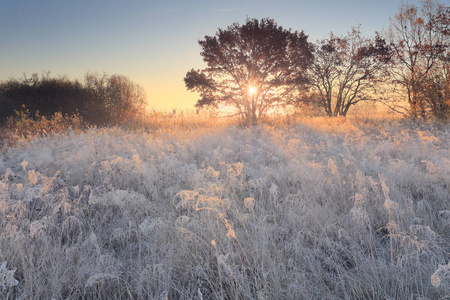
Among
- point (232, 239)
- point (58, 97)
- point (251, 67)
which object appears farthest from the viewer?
point (58, 97)

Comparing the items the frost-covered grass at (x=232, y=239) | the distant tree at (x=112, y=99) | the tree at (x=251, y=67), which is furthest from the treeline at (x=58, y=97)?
the frost-covered grass at (x=232, y=239)

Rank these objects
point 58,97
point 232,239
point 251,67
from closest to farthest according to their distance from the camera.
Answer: point 232,239 < point 251,67 < point 58,97

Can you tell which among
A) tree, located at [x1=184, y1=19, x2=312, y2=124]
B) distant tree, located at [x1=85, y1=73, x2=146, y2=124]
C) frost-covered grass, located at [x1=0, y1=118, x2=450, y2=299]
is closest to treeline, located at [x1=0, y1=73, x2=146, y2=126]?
distant tree, located at [x1=85, y1=73, x2=146, y2=124]

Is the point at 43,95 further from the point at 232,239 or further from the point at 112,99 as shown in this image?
the point at 232,239

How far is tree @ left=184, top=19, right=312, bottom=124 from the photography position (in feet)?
42.5

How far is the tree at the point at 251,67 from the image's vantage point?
42.5 feet

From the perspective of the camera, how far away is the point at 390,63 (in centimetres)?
1530

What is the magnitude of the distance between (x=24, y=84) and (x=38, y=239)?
2272 centimetres

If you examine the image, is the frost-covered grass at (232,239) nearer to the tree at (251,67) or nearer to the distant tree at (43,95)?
the tree at (251,67)

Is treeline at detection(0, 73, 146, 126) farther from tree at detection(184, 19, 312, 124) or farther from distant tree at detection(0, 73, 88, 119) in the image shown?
tree at detection(184, 19, 312, 124)

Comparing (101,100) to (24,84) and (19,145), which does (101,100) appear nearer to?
(24,84)

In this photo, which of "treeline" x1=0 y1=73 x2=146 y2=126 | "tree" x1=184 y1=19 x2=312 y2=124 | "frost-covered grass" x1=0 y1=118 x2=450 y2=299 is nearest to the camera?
"frost-covered grass" x1=0 y1=118 x2=450 y2=299

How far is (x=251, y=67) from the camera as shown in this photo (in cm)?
1345

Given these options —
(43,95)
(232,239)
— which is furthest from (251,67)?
(43,95)
